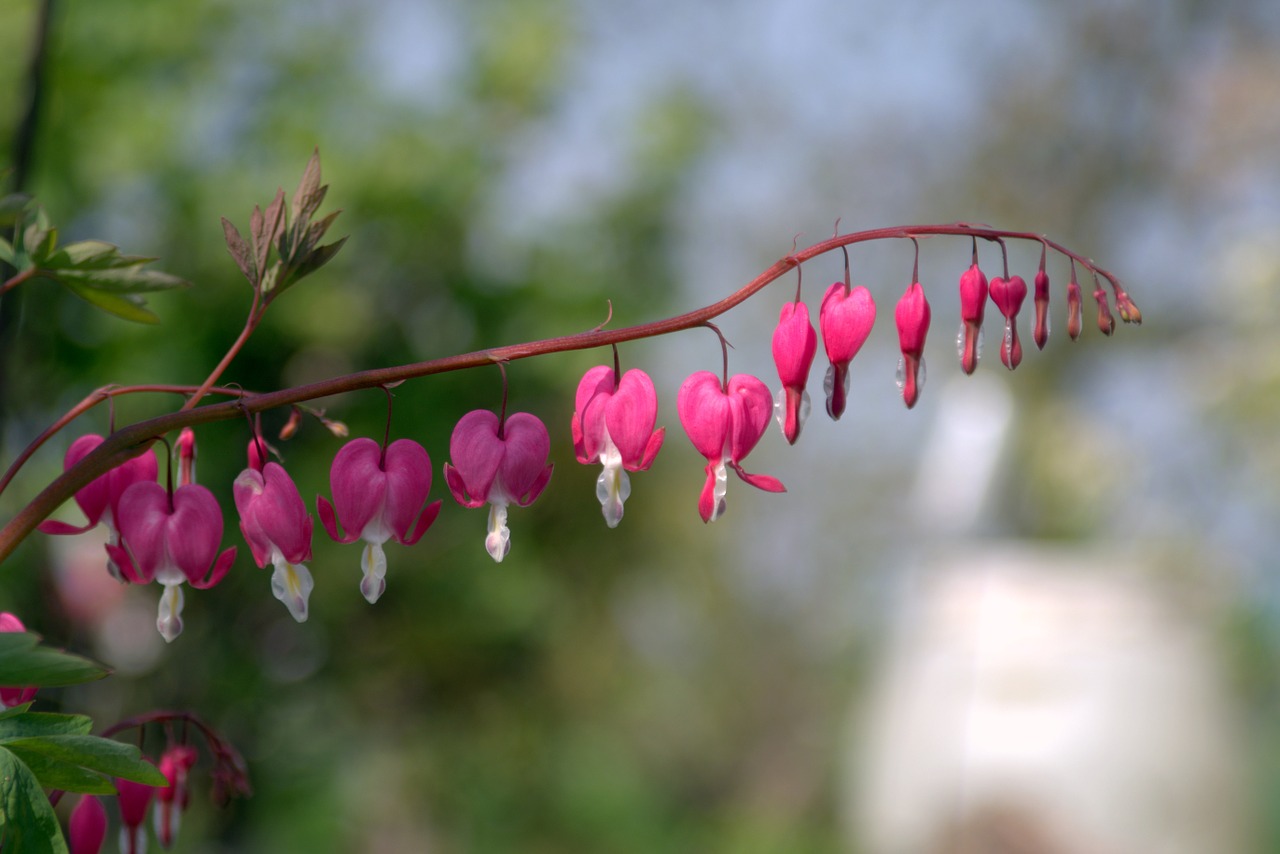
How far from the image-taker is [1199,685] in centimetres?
355

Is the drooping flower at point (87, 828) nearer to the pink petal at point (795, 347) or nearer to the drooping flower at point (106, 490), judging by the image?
the drooping flower at point (106, 490)

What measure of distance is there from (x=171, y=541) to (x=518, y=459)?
16 centimetres

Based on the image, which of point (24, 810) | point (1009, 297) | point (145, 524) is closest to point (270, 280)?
point (145, 524)

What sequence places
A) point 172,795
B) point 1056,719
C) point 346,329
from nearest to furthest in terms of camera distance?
point 172,795 < point 346,329 < point 1056,719

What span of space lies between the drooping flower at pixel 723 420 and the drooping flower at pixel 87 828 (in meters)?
0.38

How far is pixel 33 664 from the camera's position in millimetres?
449

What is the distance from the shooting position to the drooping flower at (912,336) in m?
0.53

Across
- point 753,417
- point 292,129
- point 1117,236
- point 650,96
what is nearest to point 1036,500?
point 1117,236

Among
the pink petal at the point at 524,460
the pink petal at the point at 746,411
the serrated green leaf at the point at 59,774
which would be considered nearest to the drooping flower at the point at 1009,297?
the pink petal at the point at 746,411

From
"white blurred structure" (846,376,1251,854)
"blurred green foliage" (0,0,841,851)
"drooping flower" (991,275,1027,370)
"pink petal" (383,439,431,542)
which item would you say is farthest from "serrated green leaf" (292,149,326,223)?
"white blurred structure" (846,376,1251,854)

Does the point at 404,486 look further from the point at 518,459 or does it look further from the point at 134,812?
the point at 134,812

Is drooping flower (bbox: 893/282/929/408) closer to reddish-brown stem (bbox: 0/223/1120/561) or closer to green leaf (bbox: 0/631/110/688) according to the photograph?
reddish-brown stem (bbox: 0/223/1120/561)

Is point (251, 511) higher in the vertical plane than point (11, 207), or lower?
lower

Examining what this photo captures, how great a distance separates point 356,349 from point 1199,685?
271 cm
